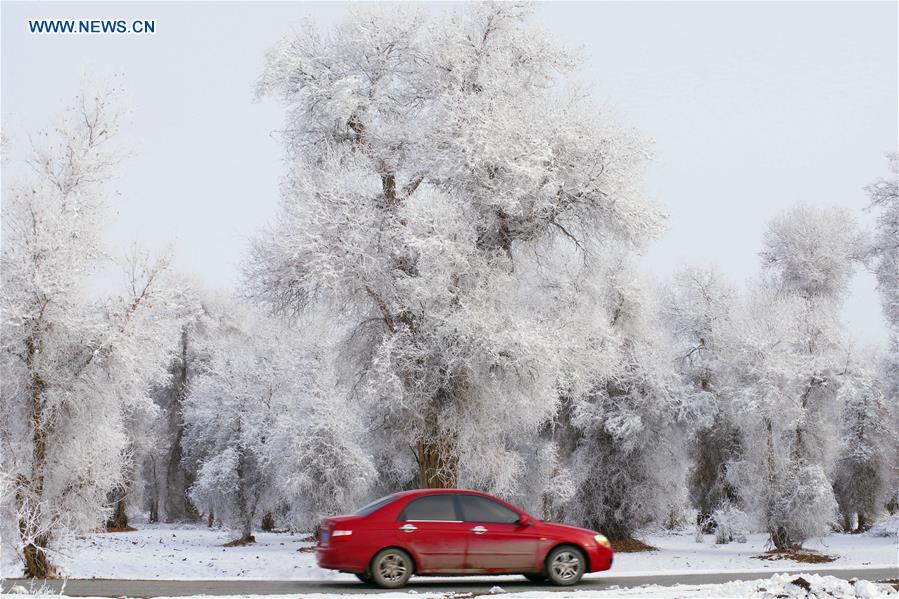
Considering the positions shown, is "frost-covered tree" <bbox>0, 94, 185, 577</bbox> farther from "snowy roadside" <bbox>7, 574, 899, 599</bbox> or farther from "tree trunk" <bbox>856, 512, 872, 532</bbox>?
"tree trunk" <bbox>856, 512, 872, 532</bbox>

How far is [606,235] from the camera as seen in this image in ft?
76.0

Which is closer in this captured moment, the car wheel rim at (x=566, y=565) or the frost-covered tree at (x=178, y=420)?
the car wheel rim at (x=566, y=565)

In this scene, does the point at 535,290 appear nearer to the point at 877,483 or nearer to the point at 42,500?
the point at 42,500

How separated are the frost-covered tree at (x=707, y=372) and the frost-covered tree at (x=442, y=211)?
2201cm

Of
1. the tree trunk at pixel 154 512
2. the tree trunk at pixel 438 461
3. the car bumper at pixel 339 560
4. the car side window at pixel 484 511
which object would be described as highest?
the tree trunk at pixel 438 461

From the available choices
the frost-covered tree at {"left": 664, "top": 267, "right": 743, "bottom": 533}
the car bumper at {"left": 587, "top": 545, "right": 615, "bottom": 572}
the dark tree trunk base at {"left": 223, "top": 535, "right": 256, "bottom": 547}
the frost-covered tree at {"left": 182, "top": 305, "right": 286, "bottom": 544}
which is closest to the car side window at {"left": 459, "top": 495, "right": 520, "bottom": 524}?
the car bumper at {"left": 587, "top": 545, "right": 615, "bottom": 572}

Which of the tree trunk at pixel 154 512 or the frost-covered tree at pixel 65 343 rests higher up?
the frost-covered tree at pixel 65 343

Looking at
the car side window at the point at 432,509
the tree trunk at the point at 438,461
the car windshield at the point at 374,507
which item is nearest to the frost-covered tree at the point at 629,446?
the tree trunk at the point at 438,461

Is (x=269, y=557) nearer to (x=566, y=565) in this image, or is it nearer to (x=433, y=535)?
(x=433, y=535)

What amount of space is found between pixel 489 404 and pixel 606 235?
202 inches

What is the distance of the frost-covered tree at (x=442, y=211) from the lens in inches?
824

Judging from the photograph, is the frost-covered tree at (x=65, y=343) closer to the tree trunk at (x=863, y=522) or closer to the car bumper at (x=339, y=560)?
the car bumper at (x=339, y=560)

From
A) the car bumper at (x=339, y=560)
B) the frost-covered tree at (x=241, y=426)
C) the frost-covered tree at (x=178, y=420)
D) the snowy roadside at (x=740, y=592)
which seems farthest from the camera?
the frost-covered tree at (x=178, y=420)

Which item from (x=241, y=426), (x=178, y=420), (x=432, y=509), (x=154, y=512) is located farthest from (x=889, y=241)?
(x=154, y=512)
